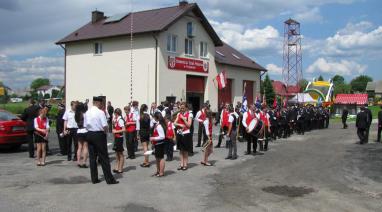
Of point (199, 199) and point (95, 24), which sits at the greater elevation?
point (95, 24)

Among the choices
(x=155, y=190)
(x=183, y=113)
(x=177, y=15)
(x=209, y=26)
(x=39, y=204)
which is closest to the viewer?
(x=39, y=204)

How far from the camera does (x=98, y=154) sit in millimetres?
10008

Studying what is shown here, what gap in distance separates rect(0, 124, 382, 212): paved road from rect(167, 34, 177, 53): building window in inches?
761

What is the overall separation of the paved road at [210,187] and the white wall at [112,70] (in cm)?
1800

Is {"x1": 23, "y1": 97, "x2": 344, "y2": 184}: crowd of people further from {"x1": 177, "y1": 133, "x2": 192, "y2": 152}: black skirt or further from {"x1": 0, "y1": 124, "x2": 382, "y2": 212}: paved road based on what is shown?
{"x1": 0, "y1": 124, "x2": 382, "y2": 212}: paved road

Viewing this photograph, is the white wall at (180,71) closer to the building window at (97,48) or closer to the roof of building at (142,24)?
the roof of building at (142,24)

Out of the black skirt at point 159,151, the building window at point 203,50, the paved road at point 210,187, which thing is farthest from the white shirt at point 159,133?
the building window at point 203,50

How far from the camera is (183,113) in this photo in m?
12.5

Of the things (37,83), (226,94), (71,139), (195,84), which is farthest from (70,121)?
(37,83)

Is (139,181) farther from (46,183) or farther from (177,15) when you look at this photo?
(177,15)

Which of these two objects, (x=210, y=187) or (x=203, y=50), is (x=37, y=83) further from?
(x=210, y=187)

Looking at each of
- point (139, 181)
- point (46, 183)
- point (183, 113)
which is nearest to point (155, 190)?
point (139, 181)

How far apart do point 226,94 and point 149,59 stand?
9.62 m

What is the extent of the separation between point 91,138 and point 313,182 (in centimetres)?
499
